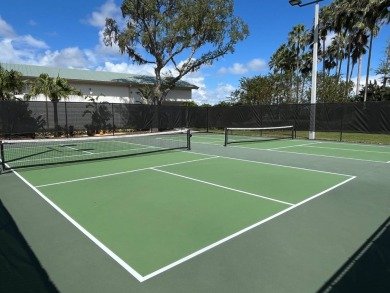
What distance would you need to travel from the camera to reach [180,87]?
1222 inches

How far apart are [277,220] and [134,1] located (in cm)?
2202

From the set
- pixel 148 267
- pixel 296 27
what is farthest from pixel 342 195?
pixel 296 27

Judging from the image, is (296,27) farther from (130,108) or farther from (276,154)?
(276,154)

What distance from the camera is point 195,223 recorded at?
4406 mm

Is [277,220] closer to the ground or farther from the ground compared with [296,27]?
closer to the ground

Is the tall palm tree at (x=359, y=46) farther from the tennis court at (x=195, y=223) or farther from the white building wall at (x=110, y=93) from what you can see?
the tennis court at (x=195, y=223)

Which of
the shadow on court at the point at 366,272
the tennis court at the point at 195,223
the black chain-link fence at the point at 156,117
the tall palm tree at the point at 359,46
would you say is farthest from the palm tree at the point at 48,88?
the tall palm tree at the point at 359,46

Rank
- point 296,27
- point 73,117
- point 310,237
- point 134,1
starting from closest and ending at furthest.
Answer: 1. point 310,237
2. point 73,117
3. point 134,1
4. point 296,27

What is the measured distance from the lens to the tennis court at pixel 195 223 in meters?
3.03

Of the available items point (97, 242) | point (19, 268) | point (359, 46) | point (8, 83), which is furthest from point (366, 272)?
point (359, 46)

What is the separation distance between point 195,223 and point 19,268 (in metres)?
2.19

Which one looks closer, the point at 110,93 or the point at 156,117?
the point at 156,117

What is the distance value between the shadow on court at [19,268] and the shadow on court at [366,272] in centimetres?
259

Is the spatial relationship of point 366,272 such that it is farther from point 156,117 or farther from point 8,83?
point 8,83
